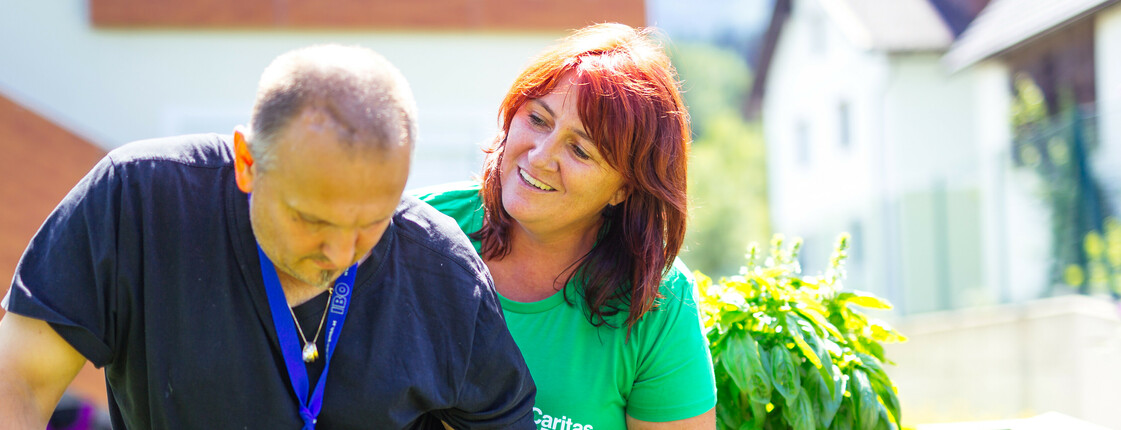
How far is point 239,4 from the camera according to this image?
8617 millimetres

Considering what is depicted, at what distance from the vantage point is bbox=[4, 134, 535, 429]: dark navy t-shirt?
1.54m

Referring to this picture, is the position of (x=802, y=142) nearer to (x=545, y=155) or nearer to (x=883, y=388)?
(x=883, y=388)

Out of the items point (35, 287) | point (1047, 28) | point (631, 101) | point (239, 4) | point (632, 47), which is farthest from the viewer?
point (1047, 28)

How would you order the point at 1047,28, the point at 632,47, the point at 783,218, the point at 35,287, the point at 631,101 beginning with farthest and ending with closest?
the point at 783,218
the point at 1047,28
the point at 632,47
the point at 631,101
the point at 35,287

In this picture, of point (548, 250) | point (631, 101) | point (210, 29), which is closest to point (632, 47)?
point (631, 101)

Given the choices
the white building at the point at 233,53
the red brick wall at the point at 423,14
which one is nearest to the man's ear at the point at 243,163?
the white building at the point at 233,53

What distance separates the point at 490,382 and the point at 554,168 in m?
0.72

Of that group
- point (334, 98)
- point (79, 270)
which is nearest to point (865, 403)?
point (334, 98)

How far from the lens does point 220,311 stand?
5.43 feet

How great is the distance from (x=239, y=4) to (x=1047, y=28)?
9153 millimetres

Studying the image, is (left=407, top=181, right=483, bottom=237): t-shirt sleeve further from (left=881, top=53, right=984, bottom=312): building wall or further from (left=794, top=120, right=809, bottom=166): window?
(left=794, top=120, right=809, bottom=166): window

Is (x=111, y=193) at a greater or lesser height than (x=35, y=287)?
greater

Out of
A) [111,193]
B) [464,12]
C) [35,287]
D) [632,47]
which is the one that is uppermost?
[464,12]

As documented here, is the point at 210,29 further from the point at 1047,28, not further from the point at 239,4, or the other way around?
the point at 1047,28
